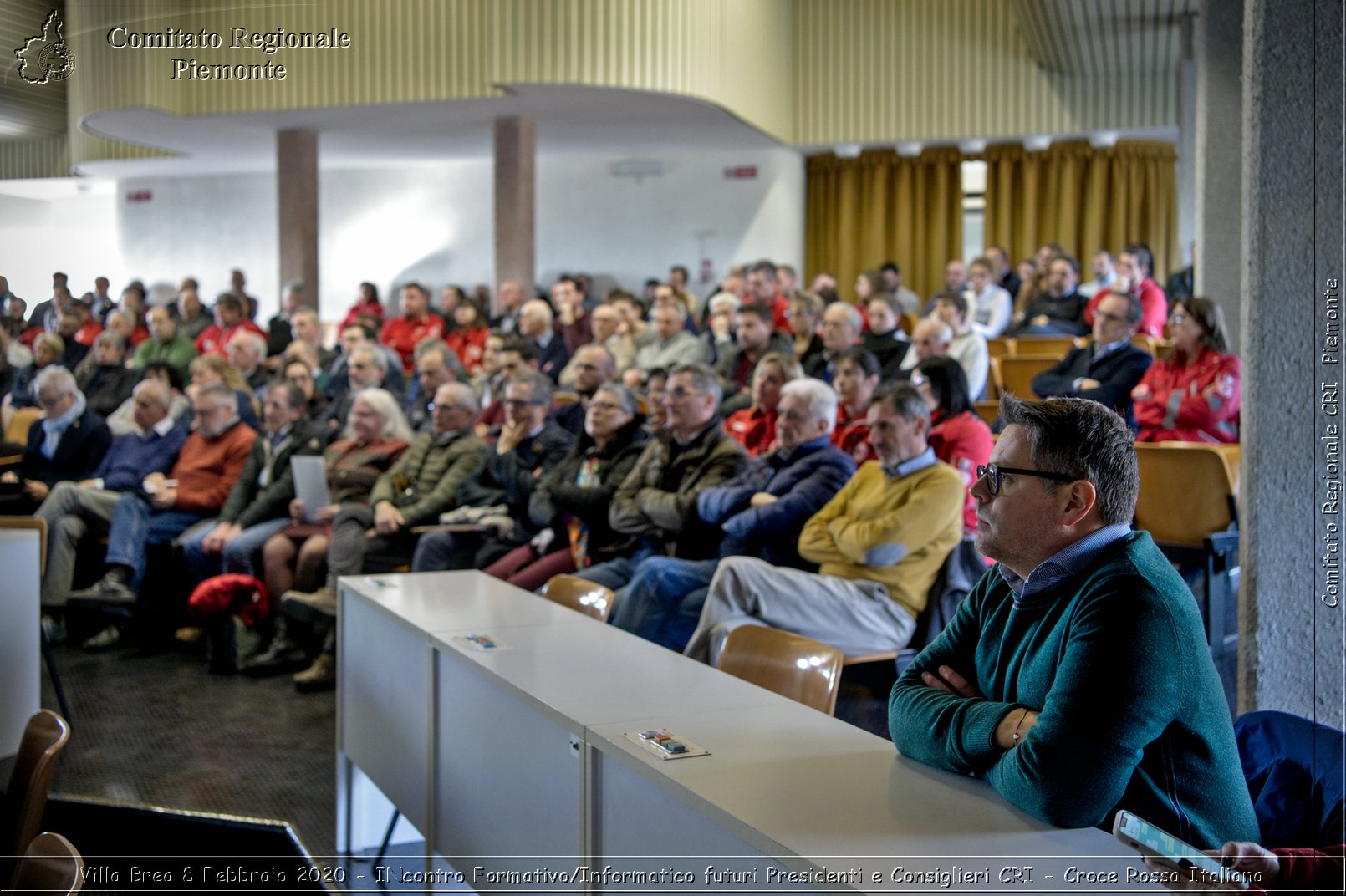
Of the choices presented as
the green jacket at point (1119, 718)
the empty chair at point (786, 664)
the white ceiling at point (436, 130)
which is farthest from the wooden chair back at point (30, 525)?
the white ceiling at point (436, 130)

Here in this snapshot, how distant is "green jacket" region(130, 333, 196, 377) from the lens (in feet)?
27.2

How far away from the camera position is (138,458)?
562cm

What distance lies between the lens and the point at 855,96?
418 inches

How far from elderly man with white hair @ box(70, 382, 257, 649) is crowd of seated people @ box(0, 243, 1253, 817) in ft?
0.04

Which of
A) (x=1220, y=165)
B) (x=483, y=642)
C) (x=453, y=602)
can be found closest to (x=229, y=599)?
(x=453, y=602)

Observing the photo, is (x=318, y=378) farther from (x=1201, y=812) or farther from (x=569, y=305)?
(x=1201, y=812)

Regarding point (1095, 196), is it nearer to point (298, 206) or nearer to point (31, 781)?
point (298, 206)

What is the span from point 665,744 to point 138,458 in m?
4.63

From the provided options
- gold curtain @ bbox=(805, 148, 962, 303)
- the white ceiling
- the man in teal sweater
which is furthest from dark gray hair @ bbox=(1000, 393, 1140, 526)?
gold curtain @ bbox=(805, 148, 962, 303)

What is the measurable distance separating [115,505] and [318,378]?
7.51 ft

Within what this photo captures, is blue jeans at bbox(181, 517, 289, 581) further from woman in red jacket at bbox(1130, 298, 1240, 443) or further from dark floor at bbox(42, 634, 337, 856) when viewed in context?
woman in red jacket at bbox(1130, 298, 1240, 443)

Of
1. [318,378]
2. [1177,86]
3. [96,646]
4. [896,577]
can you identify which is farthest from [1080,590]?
[1177,86]

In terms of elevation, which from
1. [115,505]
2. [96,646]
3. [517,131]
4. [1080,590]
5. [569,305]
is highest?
[517,131]

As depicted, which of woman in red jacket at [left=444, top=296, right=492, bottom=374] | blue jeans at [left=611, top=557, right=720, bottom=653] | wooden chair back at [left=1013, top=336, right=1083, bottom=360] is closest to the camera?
blue jeans at [left=611, top=557, right=720, bottom=653]
